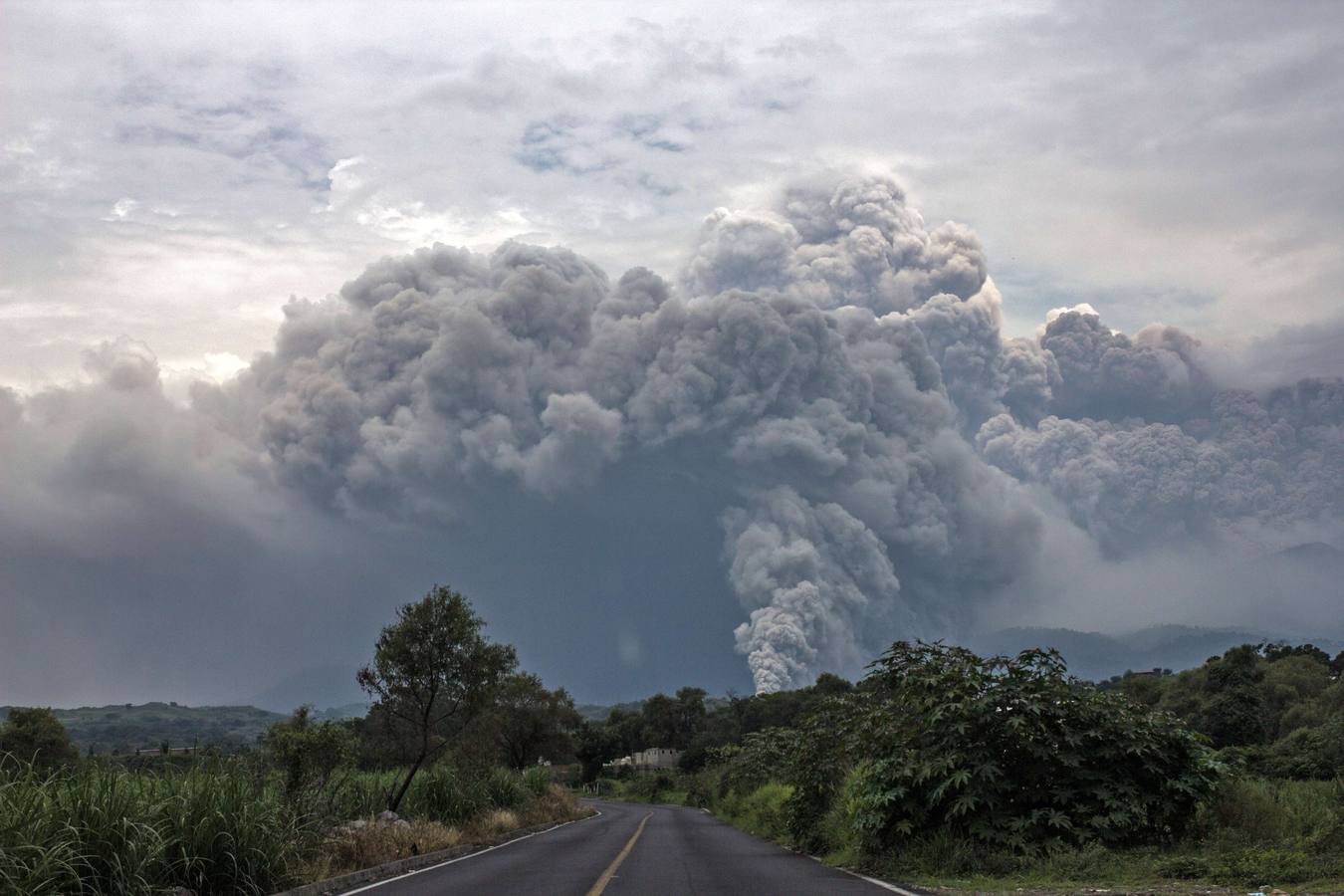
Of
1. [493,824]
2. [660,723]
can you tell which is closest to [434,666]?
[493,824]

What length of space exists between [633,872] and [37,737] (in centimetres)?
4248

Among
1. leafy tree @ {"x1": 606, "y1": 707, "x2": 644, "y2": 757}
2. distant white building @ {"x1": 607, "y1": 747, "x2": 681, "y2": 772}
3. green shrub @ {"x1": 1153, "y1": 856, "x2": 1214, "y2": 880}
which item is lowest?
distant white building @ {"x1": 607, "y1": 747, "x2": 681, "y2": 772}

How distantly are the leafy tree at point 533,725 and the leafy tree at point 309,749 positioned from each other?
43124mm

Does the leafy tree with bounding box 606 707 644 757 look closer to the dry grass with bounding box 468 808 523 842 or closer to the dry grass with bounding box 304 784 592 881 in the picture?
the dry grass with bounding box 304 784 592 881

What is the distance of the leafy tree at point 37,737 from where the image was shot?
48.4 meters

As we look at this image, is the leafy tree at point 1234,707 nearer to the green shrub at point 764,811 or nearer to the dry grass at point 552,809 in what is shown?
the green shrub at point 764,811

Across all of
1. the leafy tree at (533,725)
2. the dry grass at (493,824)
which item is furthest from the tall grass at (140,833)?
the leafy tree at (533,725)

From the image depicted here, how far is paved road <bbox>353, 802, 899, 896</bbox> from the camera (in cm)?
1479

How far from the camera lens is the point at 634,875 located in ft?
56.6

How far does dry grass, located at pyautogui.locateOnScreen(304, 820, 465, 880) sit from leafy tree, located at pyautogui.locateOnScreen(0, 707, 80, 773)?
31.2 m

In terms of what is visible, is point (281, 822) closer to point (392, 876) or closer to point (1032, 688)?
point (392, 876)

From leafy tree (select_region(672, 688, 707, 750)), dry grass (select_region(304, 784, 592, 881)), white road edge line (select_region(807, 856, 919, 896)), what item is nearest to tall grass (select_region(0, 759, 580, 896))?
dry grass (select_region(304, 784, 592, 881))

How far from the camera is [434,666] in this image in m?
29.0

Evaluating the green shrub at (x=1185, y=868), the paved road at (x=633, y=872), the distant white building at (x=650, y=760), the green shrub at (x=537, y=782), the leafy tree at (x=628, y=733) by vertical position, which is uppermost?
the green shrub at (x=1185, y=868)
